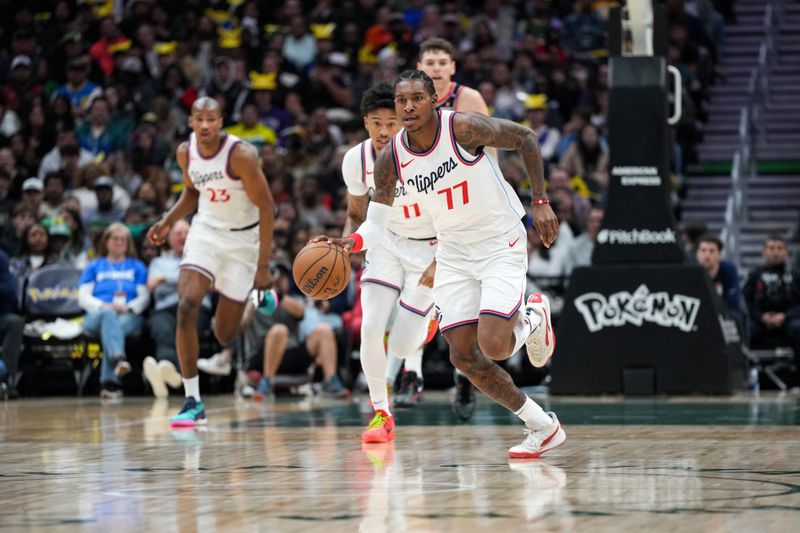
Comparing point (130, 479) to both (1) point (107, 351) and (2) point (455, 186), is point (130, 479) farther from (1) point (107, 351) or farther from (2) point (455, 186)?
(1) point (107, 351)

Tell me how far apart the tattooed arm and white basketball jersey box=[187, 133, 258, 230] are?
2.85m

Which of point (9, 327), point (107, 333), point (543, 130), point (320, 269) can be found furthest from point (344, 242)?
point (543, 130)

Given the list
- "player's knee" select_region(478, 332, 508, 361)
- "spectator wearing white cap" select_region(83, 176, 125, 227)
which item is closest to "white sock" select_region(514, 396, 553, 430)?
"player's knee" select_region(478, 332, 508, 361)

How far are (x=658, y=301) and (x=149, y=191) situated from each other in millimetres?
5839

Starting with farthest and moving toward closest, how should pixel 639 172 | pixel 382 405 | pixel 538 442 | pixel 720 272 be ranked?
pixel 720 272 → pixel 639 172 → pixel 382 405 → pixel 538 442

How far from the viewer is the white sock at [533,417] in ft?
20.1

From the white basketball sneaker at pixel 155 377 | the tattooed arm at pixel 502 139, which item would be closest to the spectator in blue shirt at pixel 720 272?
the white basketball sneaker at pixel 155 377

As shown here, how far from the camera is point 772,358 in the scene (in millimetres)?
12125

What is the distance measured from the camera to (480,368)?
6.16 meters

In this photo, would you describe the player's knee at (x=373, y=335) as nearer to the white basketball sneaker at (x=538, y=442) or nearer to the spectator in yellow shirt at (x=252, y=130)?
the white basketball sneaker at (x=538, y=442)

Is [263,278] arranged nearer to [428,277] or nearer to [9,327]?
[428,277]

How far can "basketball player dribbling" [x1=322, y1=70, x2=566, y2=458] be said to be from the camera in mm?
6086

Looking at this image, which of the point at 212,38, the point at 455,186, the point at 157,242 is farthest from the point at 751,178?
the point at 455,186

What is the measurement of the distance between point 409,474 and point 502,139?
5.45 ft
